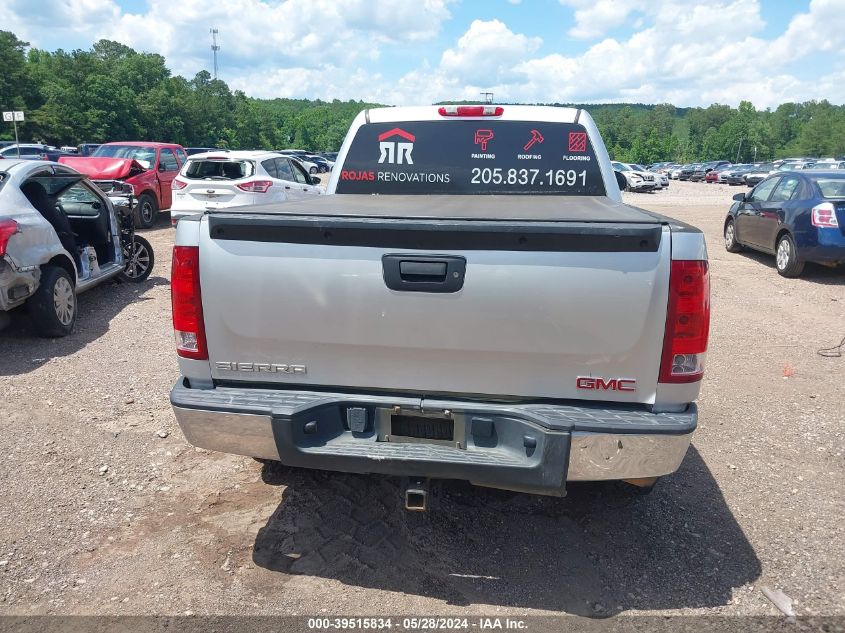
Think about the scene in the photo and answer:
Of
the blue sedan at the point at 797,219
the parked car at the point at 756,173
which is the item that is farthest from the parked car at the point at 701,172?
the blue sedan at the point at 797,219

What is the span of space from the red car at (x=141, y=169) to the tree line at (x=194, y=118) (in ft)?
124

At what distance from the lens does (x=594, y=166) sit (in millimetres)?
4797

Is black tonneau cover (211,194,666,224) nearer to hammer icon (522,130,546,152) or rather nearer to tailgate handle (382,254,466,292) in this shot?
tailgate handle (382,254,466,292)

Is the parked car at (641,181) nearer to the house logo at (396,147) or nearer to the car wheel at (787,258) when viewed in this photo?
the car wheel at (787,258)

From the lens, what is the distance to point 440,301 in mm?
2654

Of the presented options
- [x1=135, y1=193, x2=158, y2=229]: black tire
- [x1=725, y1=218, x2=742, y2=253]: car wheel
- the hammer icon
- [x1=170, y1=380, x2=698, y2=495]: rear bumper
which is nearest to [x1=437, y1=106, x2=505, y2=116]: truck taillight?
the hammer icon

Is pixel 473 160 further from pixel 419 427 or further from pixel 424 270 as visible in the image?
pixel 419 427

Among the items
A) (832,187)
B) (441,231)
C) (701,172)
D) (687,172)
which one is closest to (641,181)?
(701,172)

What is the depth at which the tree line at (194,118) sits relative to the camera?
48.8 metres

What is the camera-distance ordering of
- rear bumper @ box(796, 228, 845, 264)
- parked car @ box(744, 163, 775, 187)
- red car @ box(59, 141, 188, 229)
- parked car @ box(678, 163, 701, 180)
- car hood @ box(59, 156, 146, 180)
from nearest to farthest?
rear bumper @ box(796, 228, 845, 264)
car hood @ box(59, 156, 146, 180)
red car @ box(59, 141, 188, 229)
parked car @ box(744, 163, 775, 187)
parked car @ box(678, 163, 701, 180)

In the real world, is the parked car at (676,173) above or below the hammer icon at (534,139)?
below

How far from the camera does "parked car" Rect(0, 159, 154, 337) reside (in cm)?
580

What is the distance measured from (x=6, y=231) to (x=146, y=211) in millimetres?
9305

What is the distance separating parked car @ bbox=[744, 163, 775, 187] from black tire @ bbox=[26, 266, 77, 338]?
161 feet
